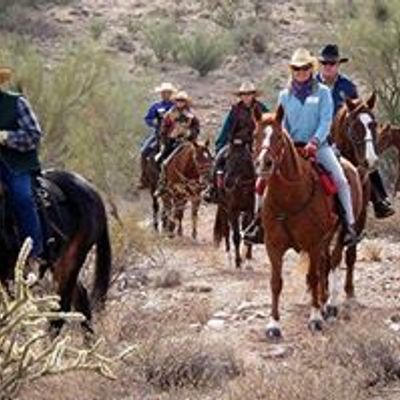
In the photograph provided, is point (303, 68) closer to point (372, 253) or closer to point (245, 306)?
point (245, 306)

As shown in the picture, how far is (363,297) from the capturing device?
45.3 feet

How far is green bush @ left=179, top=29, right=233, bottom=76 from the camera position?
39.9 meters

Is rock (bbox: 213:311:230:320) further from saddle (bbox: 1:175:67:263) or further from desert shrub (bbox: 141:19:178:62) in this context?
desert shrub (bbox: 141:19:178:62)

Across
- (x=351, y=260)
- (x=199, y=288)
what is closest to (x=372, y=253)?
(x=351, y=260)

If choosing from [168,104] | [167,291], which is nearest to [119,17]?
[168,104]

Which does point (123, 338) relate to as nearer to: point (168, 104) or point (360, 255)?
point (360, 255)

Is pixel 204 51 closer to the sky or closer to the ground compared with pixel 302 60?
closer to the ground

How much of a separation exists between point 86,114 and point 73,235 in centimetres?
1432

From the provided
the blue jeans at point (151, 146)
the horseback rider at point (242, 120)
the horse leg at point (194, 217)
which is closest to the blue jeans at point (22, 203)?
the horseback rider at point (242, 120)

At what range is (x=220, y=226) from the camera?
1834cm

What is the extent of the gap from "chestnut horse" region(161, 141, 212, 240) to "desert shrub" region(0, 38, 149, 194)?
5.73ft

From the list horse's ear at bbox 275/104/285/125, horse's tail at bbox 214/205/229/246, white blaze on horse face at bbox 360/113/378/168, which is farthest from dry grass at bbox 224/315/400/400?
horse's tail at bbox 214/205/229/246

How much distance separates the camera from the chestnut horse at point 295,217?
36.8ft

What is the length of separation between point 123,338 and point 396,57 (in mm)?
18811
